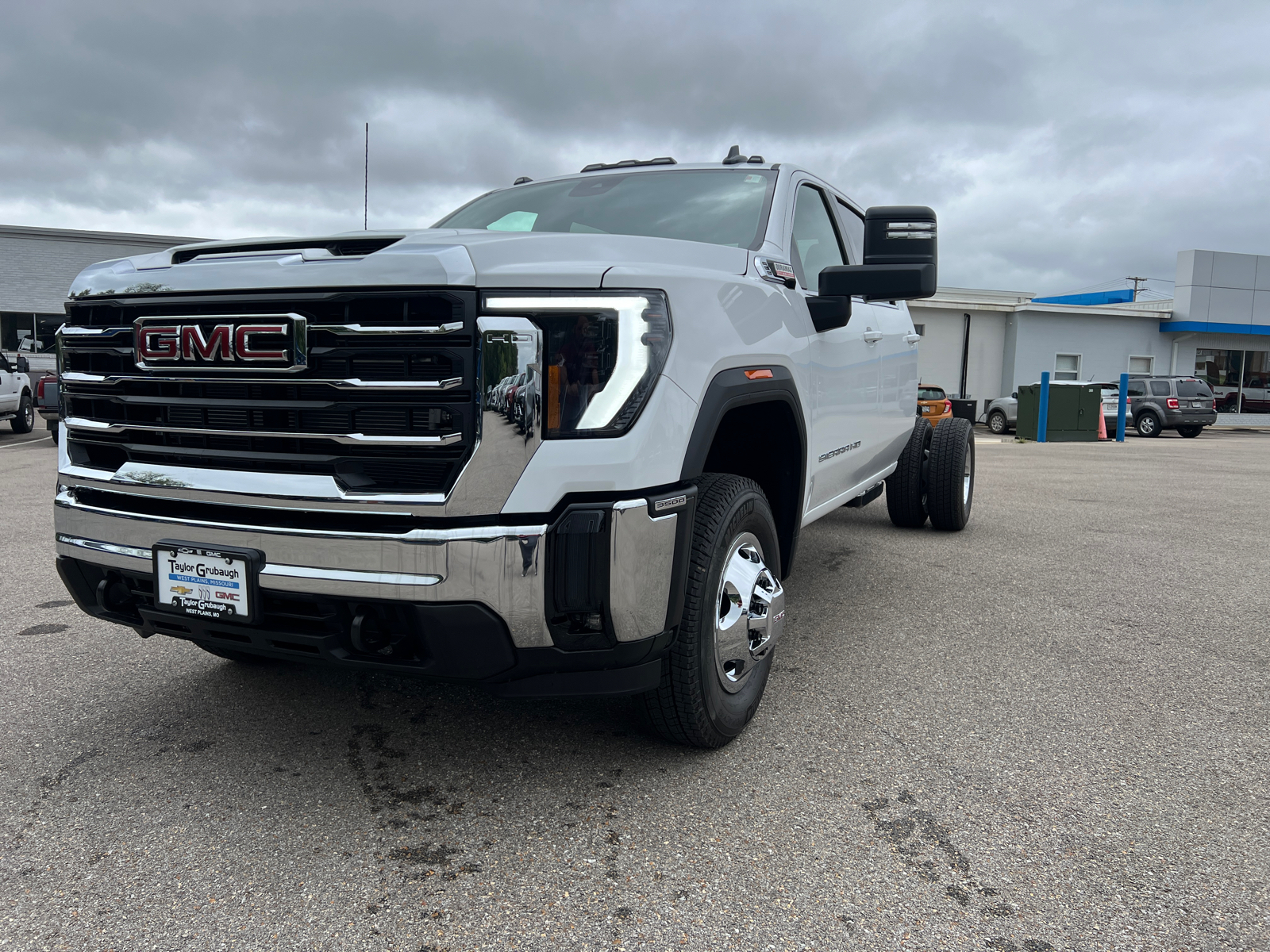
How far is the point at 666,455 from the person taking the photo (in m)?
2.22

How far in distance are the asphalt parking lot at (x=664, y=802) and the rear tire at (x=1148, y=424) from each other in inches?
842

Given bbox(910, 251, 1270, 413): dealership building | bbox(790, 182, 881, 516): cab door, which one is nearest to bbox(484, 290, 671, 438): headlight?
bbox(790, 182, 881, 516): cab door

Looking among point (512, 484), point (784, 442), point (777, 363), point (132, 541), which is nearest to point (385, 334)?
point (512, 484)

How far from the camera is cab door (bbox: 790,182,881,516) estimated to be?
3.50 metres

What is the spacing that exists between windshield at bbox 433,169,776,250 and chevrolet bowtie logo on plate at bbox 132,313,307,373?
4.85 feet

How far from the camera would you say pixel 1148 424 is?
23.2 meters

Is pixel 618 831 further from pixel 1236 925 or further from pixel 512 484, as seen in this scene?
pixel 1236 925

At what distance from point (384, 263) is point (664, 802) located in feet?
5.05

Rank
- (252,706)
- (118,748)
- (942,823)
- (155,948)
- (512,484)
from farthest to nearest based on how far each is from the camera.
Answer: (252,706) → (118,748) → (942,823) → (512,484) → (155,948)

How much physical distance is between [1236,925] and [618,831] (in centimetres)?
136

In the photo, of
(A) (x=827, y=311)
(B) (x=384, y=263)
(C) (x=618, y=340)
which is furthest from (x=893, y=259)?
(B) (x=384, y=263)

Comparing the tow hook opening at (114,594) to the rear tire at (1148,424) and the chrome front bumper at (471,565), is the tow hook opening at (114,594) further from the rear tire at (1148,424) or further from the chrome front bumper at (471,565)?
the rear tire at (1148,424)

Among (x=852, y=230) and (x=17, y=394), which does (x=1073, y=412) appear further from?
(x=17, y=394)

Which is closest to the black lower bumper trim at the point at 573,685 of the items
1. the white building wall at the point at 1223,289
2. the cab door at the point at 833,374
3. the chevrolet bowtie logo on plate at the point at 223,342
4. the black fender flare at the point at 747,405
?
the black fender flare at the point at 747,405
